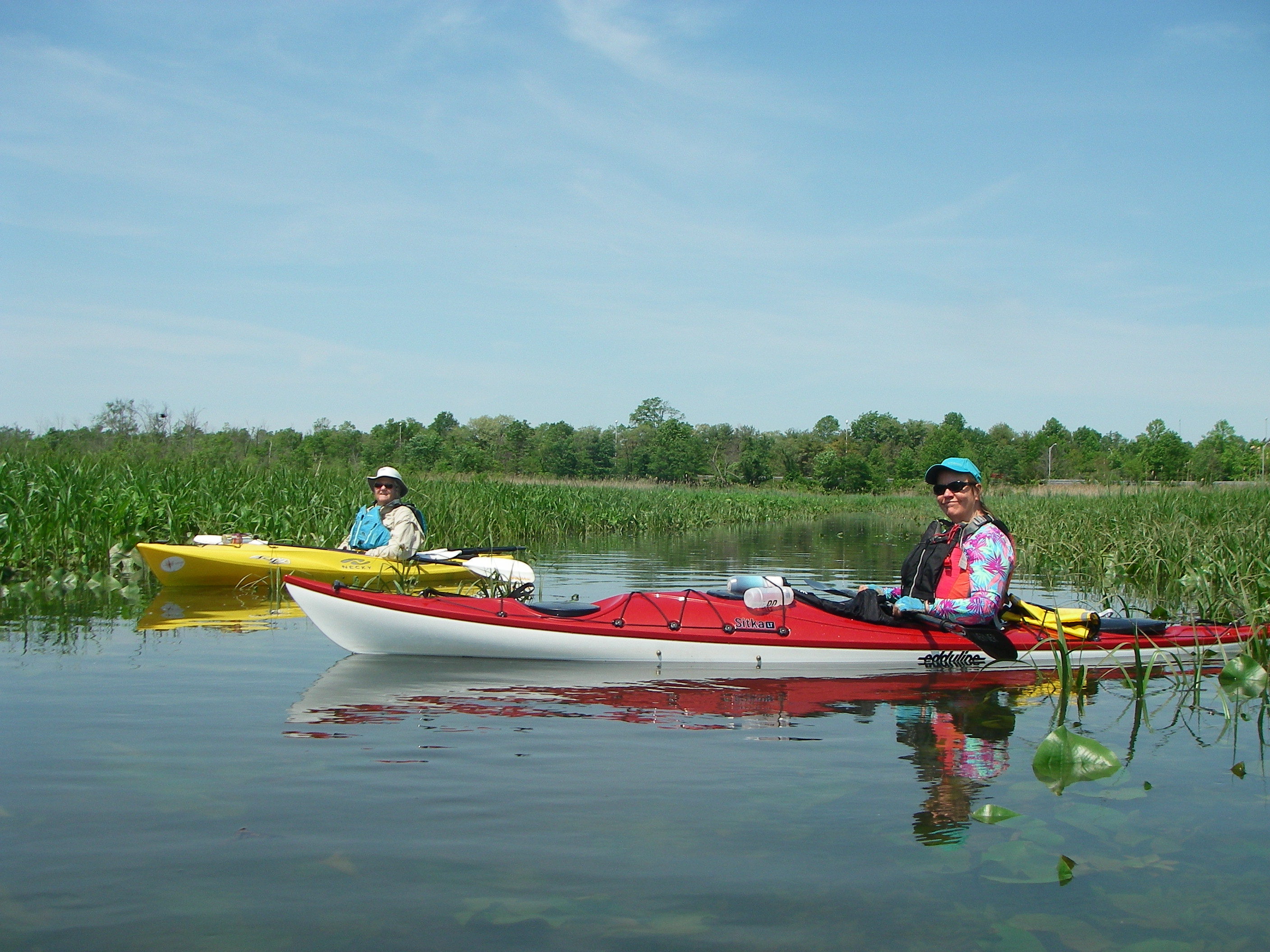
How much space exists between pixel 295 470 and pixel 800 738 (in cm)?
1078

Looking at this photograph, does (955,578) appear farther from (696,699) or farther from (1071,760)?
(1071,760)

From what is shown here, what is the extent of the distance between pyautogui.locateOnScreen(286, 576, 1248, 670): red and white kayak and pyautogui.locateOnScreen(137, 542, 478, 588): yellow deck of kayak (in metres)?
2.47

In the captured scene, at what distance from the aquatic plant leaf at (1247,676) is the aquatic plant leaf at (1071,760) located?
1.98 m

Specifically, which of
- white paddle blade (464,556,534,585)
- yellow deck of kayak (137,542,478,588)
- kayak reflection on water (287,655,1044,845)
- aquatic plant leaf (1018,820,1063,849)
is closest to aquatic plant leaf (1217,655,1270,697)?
kayak reflection on water (287,655,1044,845)

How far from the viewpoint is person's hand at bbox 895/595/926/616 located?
6.12 meters

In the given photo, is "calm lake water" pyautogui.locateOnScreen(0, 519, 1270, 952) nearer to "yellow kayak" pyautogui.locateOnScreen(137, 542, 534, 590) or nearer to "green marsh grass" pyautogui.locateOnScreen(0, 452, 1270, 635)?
"green marsh grass" pyautogui.locateOnScreen(0, 452, 1270, 635)

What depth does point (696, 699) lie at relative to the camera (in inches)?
220

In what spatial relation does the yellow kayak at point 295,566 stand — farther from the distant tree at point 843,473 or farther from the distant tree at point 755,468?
the distant tree at point 843,473

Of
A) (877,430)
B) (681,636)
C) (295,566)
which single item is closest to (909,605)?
(681,636)

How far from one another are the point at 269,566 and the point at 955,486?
21.1 feet

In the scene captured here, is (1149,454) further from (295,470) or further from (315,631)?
(315,631)

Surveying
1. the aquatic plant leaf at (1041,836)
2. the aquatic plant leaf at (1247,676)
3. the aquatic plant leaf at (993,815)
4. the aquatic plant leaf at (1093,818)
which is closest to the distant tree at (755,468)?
the aquatic plant leaf at (1247,676)

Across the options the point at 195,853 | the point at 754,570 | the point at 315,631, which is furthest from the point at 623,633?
the point at 754,570

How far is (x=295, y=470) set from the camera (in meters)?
13.7
